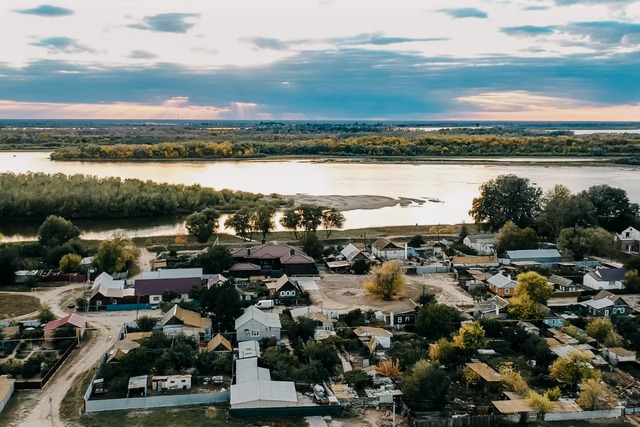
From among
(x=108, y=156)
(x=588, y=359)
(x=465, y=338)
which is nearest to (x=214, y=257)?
(x=465, y=338)

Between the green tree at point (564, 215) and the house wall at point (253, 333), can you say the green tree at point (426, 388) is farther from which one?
the green tree at point (564, 215)

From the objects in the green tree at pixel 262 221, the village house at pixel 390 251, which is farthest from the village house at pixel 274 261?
the green tree at pixel 262 221

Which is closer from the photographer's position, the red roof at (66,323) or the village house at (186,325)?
the village house at (186,325)

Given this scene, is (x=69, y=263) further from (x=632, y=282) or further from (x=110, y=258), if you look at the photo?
(x=632, y=282)

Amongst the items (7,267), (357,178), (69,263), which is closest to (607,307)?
(69,263)

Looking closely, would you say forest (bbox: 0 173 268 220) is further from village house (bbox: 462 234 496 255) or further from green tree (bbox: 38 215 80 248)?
village house (bbox: 462 234 496 255)

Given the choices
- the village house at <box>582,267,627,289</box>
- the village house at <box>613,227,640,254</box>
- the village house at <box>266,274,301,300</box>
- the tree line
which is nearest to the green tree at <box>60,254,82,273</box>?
the village house at <box>266,274,301,300</box>
